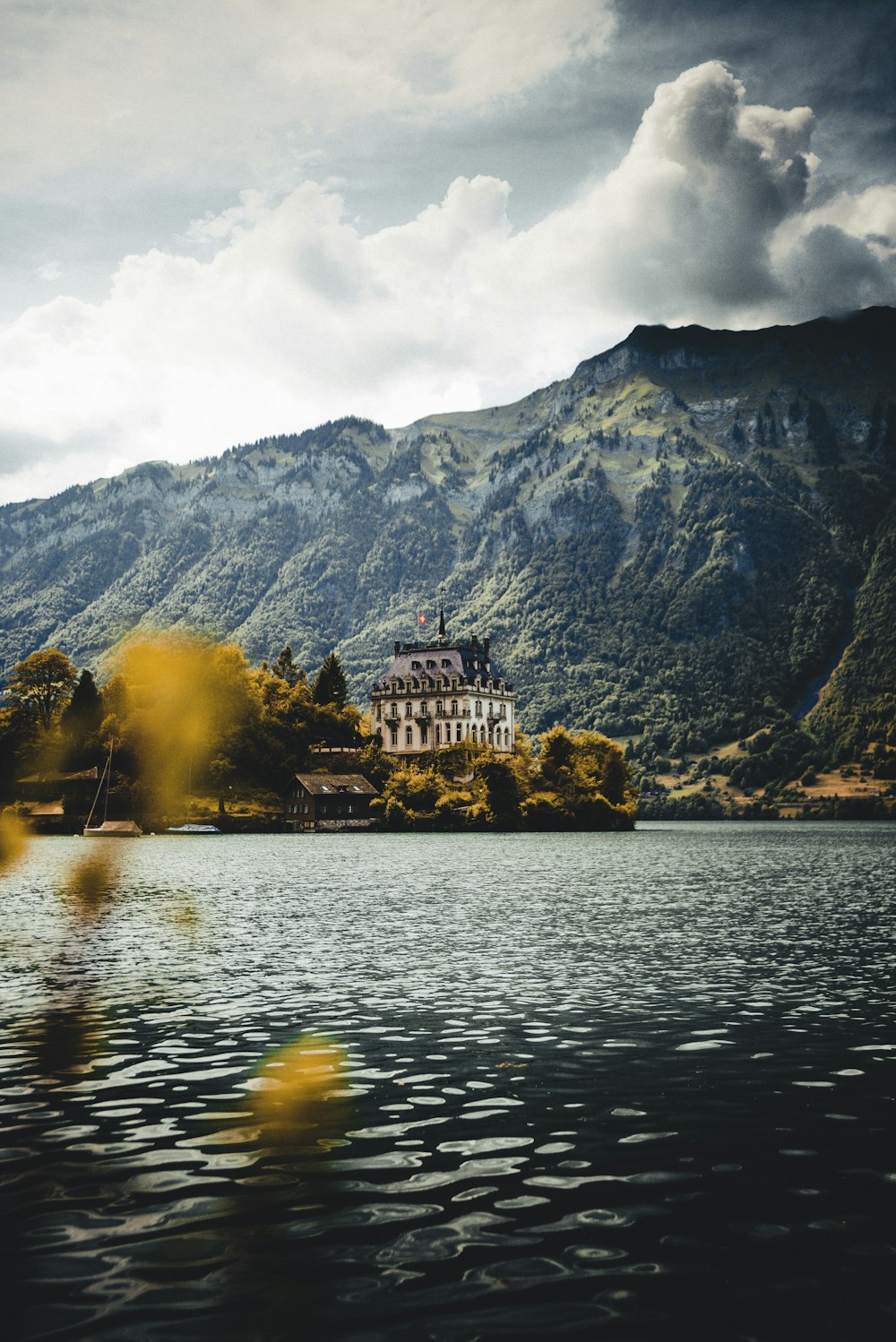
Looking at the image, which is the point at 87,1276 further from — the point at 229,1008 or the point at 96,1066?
the point at 229,1008

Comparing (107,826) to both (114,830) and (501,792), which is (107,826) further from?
(501,792)

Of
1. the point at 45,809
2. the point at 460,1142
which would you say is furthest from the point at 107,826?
the point at 460,1142

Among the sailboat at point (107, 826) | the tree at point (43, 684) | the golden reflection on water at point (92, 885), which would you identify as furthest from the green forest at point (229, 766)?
the golden reflection on water at point (92, 885)

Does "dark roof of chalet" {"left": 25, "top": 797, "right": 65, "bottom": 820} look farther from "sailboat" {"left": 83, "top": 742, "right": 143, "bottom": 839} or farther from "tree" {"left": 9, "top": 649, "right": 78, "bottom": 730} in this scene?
"tree" {"left": 9, "top": 649, "right": 78, "bottom": 730}

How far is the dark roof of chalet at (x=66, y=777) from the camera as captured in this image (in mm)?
174875

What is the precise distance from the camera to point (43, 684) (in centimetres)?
18738

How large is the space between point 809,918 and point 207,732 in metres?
139

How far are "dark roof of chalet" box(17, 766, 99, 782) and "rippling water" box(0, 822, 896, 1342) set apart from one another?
138 meters

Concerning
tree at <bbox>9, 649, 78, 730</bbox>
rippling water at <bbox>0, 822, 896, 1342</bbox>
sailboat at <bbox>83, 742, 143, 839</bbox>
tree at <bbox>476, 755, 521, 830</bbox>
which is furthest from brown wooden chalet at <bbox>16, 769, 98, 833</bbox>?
rippling water at <bbox>0, 822, 896, 1342</bbox>

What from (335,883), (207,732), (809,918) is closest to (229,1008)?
(809,918)

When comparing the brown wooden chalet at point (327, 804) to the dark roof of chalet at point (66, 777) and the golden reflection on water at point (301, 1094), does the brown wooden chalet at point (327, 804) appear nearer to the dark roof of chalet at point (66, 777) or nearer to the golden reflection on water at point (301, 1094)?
the dark roof of chalet at point (66, 777)

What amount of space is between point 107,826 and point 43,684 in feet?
119

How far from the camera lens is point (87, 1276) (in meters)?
11.7

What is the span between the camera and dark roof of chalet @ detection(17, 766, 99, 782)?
174875mm
